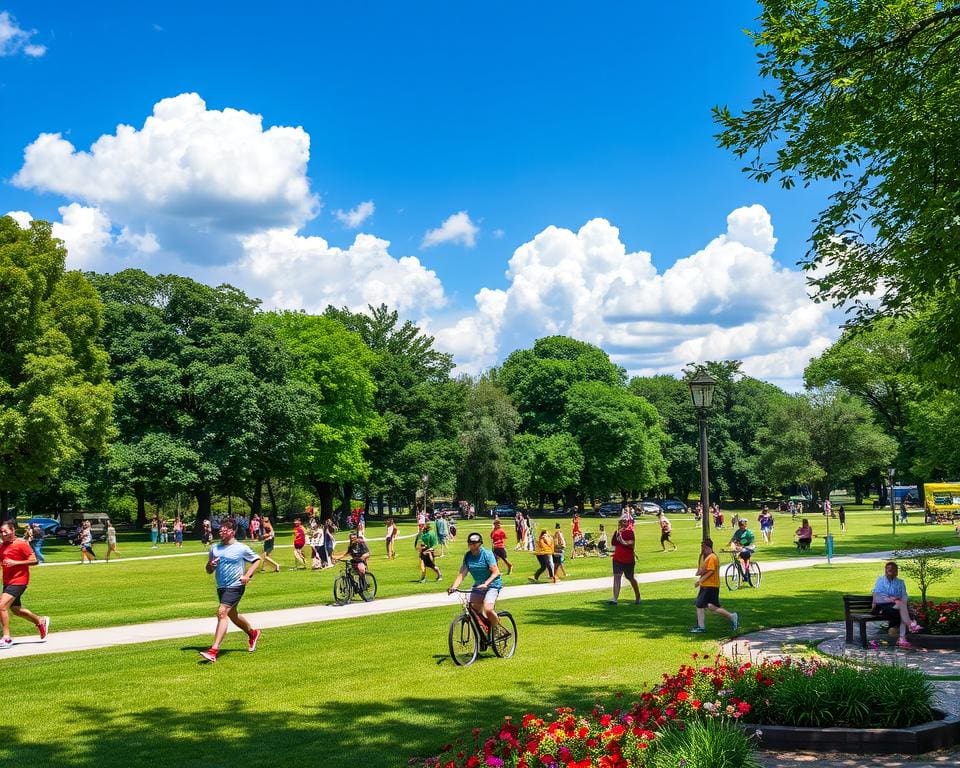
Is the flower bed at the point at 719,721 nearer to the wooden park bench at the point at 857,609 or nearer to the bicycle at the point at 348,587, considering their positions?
the wooden park bench at the point at 857,609

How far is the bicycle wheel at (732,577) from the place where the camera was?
22234mm

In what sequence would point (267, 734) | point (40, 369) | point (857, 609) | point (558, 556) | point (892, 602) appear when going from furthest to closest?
1. point (40, 369)
2. point (558, 556)
3. point (857, 609)
4. point (892, 602)
5. point (267, 734)

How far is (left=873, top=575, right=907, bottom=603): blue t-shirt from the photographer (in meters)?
13.8

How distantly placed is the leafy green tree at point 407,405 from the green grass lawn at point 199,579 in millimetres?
22626

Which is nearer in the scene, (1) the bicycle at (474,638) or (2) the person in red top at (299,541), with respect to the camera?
(1) the bicycle at (474,638)

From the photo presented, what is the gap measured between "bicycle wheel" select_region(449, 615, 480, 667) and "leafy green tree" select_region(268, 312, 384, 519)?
41599 millimetres

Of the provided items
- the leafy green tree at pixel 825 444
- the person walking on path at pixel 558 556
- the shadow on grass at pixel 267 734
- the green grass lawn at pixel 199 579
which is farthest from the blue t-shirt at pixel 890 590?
the leafy green tree at pixel 825 444

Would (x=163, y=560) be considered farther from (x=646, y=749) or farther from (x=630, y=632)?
(x=646, y=749)

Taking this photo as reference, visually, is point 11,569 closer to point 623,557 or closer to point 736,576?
point 623,557

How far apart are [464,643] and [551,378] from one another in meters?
72.3

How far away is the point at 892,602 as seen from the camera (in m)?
13.8

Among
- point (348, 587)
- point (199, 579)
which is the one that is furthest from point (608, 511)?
point (348, 587)

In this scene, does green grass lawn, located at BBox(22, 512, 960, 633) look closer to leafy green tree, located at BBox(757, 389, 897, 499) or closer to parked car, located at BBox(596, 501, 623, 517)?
leafy green tree, located at BBox(757, 389, 897, 499)

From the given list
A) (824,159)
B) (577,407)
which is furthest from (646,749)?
(577,407)
